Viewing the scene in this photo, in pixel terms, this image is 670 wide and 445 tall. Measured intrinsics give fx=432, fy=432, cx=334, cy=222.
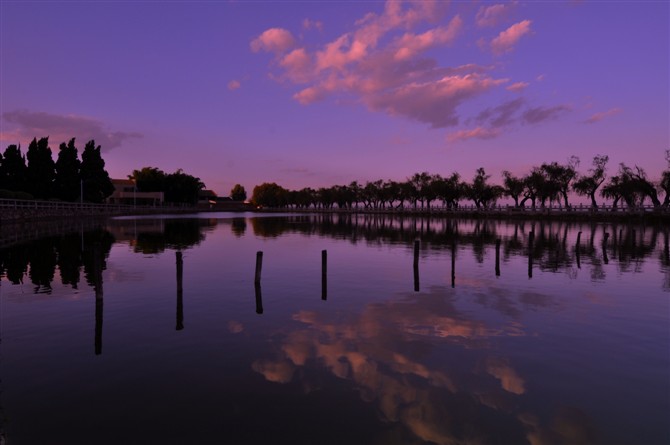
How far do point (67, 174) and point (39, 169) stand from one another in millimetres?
9127

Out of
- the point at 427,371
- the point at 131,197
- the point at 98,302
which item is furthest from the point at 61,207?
the point at 131,197

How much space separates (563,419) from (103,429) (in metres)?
9.72

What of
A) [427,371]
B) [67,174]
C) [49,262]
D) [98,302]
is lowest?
[427,371]

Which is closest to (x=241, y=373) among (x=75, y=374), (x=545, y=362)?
(x=75, y=374)

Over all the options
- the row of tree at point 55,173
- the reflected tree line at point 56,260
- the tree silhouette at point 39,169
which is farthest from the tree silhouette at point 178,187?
the reflected tree line at point 56,260

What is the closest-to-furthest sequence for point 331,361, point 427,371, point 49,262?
1. point 427,371
2. point 331,361
3. point 49,262

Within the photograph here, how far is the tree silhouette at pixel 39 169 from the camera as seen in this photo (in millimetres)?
89688

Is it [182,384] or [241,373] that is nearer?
[182,384]

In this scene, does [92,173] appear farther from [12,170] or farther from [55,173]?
[12,170]

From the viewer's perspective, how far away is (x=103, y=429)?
8.76 m

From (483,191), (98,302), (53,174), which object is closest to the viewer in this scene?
(98,302)

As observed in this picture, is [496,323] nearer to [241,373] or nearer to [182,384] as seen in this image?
[241,373]

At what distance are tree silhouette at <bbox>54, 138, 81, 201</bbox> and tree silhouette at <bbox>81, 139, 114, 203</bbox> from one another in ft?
15.3

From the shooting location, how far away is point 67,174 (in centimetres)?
9944
